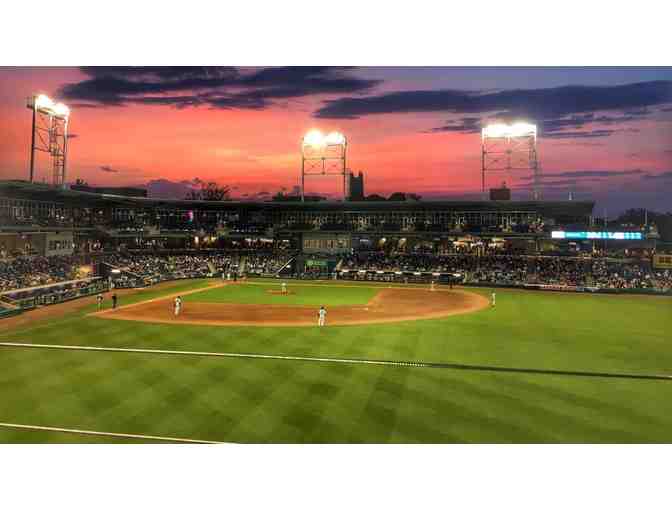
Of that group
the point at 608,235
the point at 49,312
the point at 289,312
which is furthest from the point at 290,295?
the point at 608,235

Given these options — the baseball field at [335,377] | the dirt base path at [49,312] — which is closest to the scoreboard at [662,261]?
the baseball field at [335,377]

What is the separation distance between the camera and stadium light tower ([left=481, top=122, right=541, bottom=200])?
46938mm

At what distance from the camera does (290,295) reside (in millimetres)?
37469

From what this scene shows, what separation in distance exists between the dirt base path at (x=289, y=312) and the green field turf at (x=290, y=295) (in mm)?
1640

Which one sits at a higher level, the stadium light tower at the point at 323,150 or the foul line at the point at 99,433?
the stadium light tower at the point at 323,150

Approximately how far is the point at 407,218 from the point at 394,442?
169ft

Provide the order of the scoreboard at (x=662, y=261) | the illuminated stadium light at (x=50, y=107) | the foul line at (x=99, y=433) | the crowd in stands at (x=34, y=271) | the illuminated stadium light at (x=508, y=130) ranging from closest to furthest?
1. the foul line at (x=99, y=433)
2. the crowd in stands at (x=34, y=271)
3. the illuminated stadium light at (x=50, y=107)
4. the scoreboard at (x=662, y=261)
5. the illuminated stadium light at (x=508, y=130)

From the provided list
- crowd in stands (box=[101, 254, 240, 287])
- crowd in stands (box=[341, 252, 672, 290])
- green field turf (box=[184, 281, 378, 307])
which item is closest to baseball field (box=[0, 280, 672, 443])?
green field turf (box=[184, 281, 378, 307])

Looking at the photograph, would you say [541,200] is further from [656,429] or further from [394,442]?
[394,442]

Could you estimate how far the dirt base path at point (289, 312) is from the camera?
25.5 meters

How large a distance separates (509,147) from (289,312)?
3340 cm

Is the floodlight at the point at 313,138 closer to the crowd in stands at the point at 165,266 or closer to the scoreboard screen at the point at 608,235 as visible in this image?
the crowd in stands at the point at 165,266

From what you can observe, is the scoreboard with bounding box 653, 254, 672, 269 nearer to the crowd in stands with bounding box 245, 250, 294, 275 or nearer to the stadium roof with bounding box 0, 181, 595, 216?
the stadium roof with bounding box 0, 181, 595, 216

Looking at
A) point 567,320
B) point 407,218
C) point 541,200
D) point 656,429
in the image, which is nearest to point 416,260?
point 407,218
